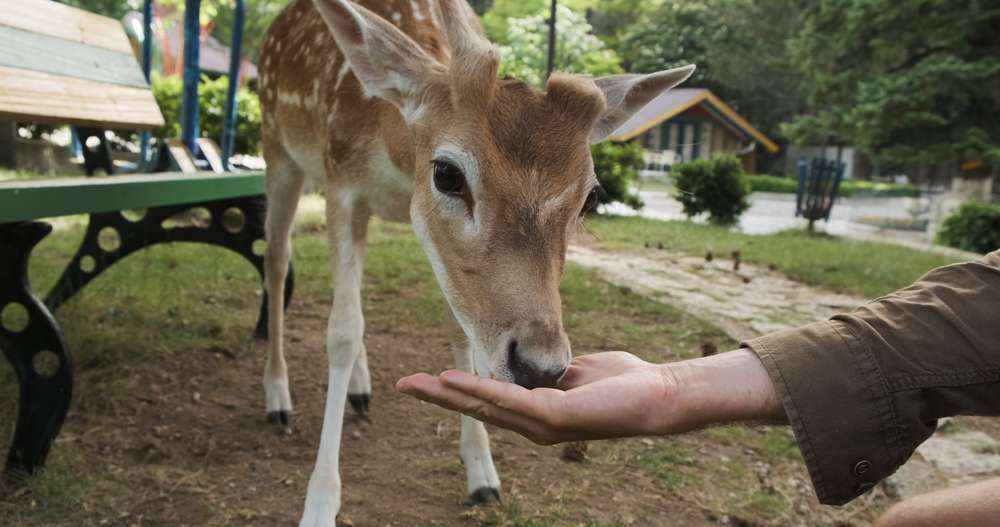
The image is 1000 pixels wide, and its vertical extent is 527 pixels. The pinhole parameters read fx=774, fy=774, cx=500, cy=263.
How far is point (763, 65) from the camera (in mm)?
28906

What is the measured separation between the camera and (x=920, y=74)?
53.3ft

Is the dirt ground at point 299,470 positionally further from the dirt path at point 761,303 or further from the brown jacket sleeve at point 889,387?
the brown jacket sleeve at point 889,387

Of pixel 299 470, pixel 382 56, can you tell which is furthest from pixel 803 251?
pixel 382 56

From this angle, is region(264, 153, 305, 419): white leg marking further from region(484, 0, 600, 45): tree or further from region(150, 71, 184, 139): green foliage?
region(484, 0, 600, 45): tree

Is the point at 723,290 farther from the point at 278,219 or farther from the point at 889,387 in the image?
the point at 889,387

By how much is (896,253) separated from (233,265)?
904 centimetres

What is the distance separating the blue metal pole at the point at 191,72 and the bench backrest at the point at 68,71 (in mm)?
304

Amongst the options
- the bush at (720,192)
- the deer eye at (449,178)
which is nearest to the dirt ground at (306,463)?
the deer eye at (449,178)

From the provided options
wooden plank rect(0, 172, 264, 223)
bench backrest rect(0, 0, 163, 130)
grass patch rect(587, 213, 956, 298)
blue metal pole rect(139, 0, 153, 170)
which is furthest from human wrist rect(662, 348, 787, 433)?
grass patch rect(587, 213, 956, 298)

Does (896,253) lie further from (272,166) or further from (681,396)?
(681,396)

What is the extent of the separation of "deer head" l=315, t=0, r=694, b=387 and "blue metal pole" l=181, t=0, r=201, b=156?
9.55 ft

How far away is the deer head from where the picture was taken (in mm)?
1819

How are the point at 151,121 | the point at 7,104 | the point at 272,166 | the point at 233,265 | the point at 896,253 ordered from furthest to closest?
the point at 896,253, the point at 233,265, the point at 151,121, the point at 272,166, the point at 7,104

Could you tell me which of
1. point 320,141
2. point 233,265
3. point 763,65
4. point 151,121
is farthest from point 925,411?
point 763,65
